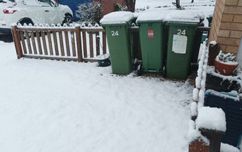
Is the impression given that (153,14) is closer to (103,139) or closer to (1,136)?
(103,139)

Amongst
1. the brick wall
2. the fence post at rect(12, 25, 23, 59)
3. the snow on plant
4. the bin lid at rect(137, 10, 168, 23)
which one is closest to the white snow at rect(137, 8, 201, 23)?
the bin lid at rect(137, 10, 168, 23)

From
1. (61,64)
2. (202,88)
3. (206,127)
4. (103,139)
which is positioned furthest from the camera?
(61,64)

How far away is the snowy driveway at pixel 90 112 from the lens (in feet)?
12.4

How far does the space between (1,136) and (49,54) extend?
380 cm

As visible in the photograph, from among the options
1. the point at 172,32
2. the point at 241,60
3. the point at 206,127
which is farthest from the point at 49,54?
the point at 206,127

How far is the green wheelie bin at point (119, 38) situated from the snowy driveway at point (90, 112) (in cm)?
30

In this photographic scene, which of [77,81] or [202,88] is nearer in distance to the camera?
[202,88]

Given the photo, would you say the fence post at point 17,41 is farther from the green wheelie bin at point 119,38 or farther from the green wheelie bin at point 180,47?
the green wheelie bin at point 180,47

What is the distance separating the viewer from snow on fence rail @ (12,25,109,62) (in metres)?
6.85

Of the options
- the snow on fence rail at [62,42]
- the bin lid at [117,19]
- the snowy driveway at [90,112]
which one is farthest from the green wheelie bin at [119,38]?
the snow on fence rail at [62,42]

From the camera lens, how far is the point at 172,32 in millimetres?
5398

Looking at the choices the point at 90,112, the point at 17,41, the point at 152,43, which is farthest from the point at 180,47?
the point at 17,41

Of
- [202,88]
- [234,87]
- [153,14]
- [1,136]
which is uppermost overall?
[153,14]

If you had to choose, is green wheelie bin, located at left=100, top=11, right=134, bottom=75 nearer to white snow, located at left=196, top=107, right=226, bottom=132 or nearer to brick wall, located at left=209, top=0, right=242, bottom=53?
brick wall, located at left=209, top=0, right=242, bottom=53
